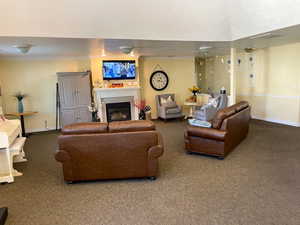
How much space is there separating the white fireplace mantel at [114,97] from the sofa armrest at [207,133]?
136 inches

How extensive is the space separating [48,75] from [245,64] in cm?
639

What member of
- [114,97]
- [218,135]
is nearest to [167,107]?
[114,97]

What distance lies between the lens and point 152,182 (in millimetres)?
3281

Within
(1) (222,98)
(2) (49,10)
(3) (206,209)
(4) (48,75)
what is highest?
(2) (49,10)

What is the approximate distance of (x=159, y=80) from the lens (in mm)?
8039

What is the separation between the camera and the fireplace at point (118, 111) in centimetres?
743

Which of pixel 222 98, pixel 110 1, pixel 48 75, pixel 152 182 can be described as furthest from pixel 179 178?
pixel 48 75

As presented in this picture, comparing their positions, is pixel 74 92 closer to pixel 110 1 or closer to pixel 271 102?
pixel 110 1

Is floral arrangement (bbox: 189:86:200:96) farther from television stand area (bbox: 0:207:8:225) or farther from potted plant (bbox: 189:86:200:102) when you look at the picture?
television stand area (bbox: 0:207:8:225)

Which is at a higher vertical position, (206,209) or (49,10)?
(49,10)

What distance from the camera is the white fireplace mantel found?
7051mm

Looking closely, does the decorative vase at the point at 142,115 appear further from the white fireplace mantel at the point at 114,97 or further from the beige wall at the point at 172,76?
the beige wall at the point at 172,76

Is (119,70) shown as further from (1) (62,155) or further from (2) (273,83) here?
(2) (273,83)

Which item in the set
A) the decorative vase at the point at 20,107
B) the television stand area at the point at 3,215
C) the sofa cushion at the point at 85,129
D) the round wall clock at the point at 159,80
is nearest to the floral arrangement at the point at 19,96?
the decorative vase at the point at 20,107
